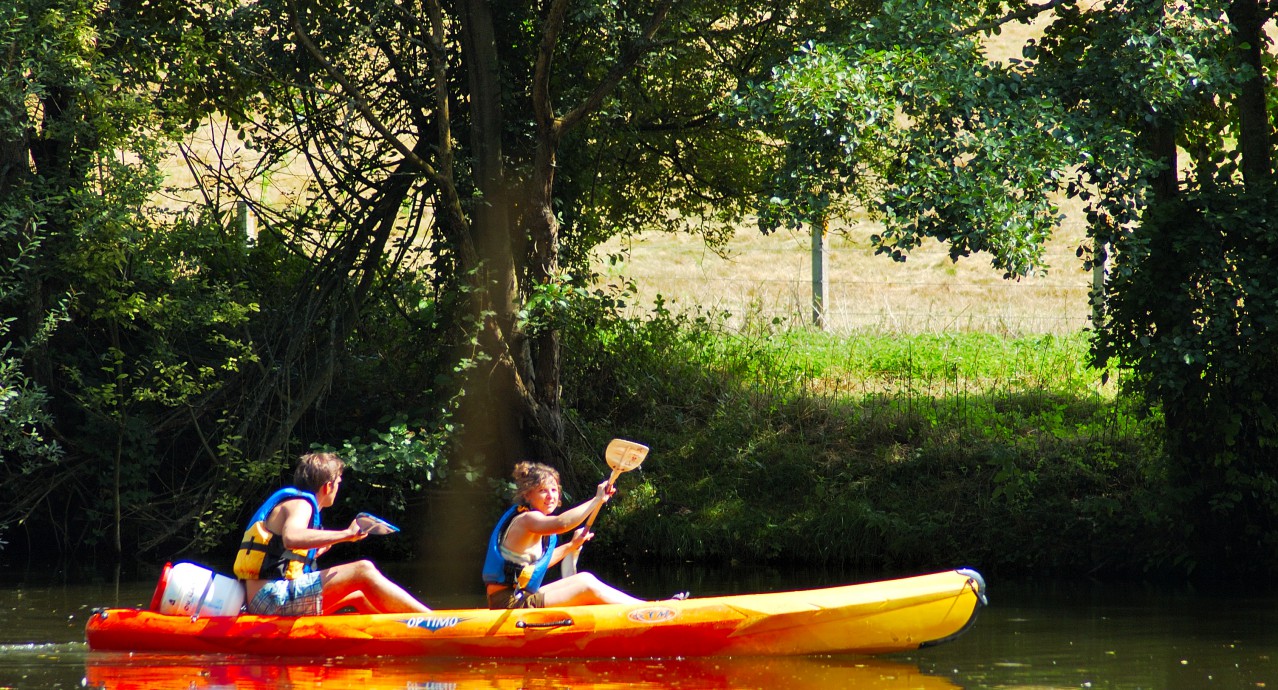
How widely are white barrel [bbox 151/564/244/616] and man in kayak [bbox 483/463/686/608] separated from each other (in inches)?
Result: 52.5

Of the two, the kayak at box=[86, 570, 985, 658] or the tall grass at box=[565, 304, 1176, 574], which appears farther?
the tall grass at box=[565, 304, 1176, 574]

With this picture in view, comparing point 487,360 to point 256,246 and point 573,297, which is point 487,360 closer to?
point 573,297

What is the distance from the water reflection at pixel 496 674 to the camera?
237 inches

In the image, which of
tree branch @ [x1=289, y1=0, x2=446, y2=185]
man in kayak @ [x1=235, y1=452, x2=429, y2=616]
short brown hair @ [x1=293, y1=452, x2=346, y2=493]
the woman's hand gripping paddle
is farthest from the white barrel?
tree branch @ [x1=289, y1=0, x2=446, y2=185]

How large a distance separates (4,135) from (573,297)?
13.3 feet

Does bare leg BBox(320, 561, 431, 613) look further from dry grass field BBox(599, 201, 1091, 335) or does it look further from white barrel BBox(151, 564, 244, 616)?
dry grass field BBox(599, 201, 1091, 335)

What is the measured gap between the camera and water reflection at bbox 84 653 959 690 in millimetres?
6023

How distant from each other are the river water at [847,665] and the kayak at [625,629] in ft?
0.24

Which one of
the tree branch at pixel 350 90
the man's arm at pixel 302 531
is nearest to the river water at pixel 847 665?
the man's arm at pixel 302 531

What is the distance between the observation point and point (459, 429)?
948 centimetres

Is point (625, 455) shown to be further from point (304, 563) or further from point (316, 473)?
point (304, 563)

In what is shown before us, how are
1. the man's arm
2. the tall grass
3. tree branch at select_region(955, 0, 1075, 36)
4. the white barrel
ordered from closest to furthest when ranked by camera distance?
the man's arm, the white barrel, tree branch at select_region(955, 0, 1075, 36), the tall grass

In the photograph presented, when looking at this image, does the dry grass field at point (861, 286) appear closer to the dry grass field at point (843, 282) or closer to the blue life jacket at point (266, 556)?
the dry grass field at point (843, 282)

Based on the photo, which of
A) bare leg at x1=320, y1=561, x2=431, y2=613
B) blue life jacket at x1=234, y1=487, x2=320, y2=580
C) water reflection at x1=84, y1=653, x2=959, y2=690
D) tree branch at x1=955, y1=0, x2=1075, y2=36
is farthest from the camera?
tree branch at x1=955, y1=0, x2=1075, y2=36
